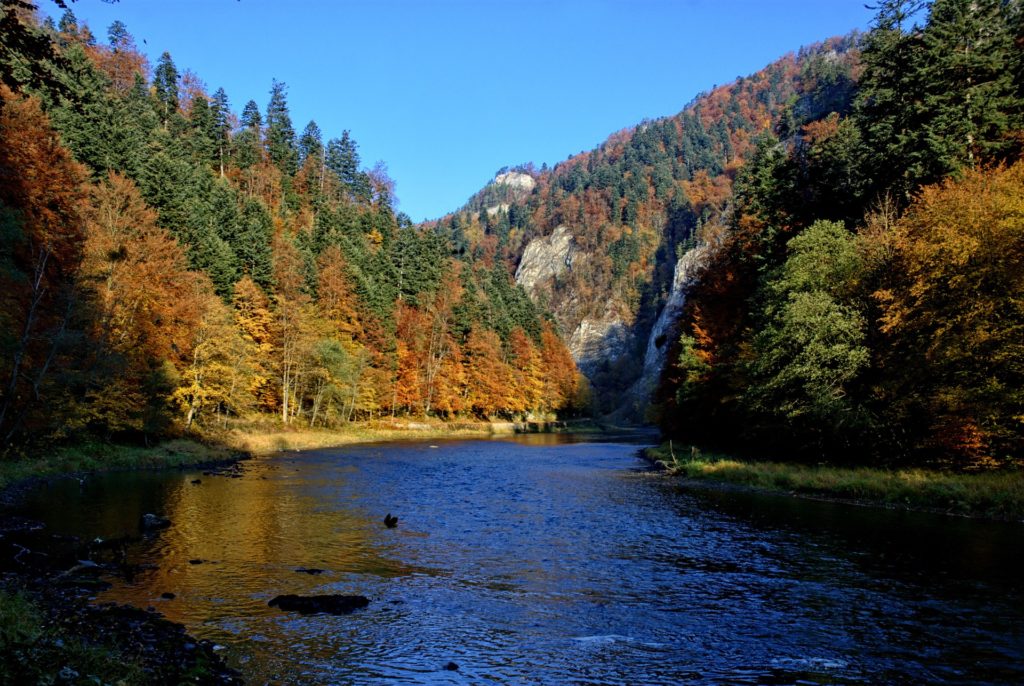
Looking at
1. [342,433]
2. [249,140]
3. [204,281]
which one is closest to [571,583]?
[204,281]

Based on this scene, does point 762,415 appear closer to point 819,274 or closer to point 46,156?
point 819,274

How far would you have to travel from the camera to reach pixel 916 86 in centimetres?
4694

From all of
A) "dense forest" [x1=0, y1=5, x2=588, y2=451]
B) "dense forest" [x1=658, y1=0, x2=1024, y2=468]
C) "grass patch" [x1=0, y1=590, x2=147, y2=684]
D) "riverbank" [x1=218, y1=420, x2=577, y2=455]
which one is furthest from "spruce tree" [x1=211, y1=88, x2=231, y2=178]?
"grass patch" [x1=0, y1=590, x2=147, y2=684]

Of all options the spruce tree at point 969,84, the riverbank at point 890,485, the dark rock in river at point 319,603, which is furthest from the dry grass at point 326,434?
the spruce tree at point 969,84

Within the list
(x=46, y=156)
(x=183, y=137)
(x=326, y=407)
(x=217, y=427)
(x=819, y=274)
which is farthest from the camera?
(x=183, y=137)

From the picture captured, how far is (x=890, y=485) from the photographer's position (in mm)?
32906

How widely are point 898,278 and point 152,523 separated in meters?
39.7

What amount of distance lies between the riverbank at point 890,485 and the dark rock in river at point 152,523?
32510 millimetres

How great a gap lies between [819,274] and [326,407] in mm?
56598

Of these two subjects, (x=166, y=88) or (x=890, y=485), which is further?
(x=166, y=88)

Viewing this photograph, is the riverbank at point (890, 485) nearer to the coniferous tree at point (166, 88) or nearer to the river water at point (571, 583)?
the river water at point (571, 583)

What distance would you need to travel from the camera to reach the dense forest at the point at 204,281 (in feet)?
125

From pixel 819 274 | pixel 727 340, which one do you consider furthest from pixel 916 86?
pixel 727 340

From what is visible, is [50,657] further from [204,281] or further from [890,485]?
[204,281]
